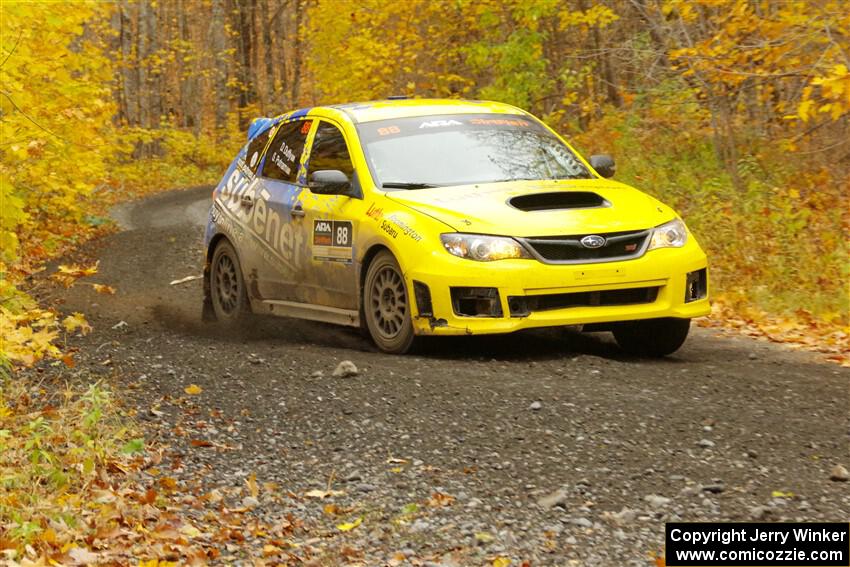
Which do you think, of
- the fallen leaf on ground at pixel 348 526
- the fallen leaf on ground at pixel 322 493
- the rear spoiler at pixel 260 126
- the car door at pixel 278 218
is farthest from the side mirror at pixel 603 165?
the fallen leaf on ground at pixel 348 526

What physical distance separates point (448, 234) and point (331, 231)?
57.2 inches

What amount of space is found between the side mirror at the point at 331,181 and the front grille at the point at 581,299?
1.82m

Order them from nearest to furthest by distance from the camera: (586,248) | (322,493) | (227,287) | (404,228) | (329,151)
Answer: (322,493) → (586,248) → (404,228) → (329,151) → (227,287)

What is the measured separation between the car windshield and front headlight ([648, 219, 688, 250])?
3.69 feet

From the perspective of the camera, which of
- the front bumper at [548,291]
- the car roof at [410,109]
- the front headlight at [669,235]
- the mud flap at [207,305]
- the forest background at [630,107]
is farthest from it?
the mud flap at [207,305]

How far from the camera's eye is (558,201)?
8.48 meters

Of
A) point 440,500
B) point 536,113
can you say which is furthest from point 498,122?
point 536,113

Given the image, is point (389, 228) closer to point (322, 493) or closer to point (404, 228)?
point (404, 228)

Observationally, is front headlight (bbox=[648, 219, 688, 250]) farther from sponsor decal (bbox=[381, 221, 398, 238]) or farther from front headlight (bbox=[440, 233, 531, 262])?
sponsor decal (bbox=[381, 221, 398, 238])

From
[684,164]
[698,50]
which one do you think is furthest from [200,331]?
[684,164]

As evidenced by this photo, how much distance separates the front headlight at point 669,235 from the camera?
8.25 metres

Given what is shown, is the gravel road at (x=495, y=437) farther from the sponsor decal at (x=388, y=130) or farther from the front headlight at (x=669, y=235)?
the sponsor decal at (x=388, y=130)

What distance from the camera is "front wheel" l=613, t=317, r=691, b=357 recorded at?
8.66 metres

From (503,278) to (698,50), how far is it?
6629 mm
